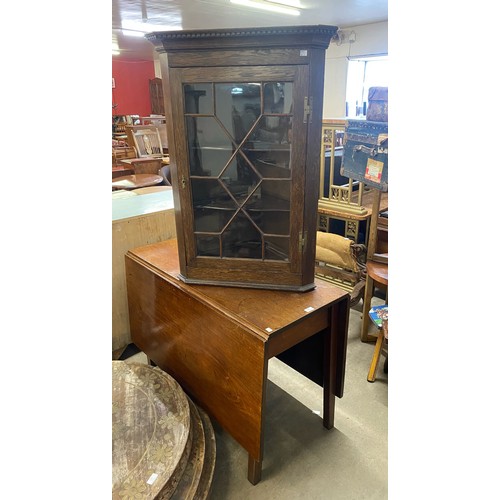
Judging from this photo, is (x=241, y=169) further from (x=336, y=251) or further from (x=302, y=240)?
(x=336, y=251)

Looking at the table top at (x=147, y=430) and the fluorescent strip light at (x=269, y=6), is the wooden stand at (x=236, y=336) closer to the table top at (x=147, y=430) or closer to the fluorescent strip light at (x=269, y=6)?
the table top at (x=147, y=430)

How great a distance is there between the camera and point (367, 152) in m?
1.93

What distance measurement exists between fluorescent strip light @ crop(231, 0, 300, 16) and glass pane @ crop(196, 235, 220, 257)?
4.12 metres

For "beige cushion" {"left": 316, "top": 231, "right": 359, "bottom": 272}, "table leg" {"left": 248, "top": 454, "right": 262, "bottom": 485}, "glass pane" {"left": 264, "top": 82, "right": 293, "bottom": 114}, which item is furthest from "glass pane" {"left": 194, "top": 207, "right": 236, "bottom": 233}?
"beige cushion" {"left": 316, "top": 231, "right": 359, "bottom": 272}

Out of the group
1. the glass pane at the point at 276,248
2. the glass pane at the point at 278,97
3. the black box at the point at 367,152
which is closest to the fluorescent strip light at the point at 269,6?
the black box at the point at 367,152

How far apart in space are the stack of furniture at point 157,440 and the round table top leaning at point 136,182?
80.1 inches

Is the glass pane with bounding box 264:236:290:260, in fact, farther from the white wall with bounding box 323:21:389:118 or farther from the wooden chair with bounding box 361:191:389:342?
the white wall with bounding box 323:21:389:118

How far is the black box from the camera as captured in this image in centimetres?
185

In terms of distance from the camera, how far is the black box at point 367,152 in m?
1.85

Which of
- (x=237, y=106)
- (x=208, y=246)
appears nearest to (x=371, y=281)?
(x=208, y=246)

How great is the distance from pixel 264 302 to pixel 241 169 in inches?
18.7
